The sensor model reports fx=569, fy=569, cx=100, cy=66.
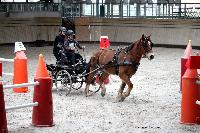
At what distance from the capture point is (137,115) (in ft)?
39.3

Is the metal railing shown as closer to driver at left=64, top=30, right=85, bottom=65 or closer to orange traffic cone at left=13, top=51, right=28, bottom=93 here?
driver at left=64, top=30, right=85, bottom=65

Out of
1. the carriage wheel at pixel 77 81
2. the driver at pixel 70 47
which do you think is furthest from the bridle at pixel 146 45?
the driver at pixel 70 47

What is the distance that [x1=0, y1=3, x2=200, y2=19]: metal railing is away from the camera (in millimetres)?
36344

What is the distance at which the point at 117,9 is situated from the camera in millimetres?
38844

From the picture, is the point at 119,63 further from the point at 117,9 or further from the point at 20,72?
the point at 117,9

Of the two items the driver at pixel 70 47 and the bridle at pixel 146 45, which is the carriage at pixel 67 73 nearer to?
the driver at pixel 70 47

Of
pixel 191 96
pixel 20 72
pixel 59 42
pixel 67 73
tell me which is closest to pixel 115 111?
pixel 191 96

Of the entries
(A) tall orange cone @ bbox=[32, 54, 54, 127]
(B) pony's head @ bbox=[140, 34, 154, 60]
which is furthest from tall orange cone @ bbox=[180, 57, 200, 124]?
(B) pony's head @ bbox=[140, 34, 154, 60]

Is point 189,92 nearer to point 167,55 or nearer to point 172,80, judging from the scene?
point 172,80

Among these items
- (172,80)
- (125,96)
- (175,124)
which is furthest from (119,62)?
(172,80)

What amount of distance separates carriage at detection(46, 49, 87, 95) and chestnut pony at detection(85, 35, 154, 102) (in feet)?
0.97

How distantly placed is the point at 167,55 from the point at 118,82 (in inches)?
468

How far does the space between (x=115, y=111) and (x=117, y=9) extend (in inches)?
1056

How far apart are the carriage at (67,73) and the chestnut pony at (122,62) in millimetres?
296
